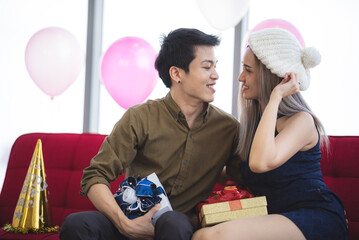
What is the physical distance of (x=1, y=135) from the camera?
10.4 feet

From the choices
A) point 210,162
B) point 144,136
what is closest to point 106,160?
point 144,136

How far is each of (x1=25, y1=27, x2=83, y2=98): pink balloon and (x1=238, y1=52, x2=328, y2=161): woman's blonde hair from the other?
1.68m

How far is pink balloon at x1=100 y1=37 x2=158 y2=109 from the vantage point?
291 centimetres

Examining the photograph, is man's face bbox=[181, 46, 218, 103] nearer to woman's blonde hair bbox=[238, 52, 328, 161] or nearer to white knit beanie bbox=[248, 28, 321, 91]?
woman's blonde hair bbox=[238, 52, 328, 161]

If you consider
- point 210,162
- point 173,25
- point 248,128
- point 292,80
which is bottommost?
point 210,162

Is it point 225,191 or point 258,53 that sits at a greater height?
point 258,53

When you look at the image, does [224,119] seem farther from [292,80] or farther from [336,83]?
[336,83]

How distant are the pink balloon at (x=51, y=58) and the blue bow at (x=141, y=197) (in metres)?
1.73

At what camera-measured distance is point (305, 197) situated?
1.54 m

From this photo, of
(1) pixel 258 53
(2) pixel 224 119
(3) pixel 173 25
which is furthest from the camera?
(3) pixel 173 25

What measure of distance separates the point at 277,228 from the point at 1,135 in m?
2.43

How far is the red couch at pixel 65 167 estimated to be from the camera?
2043mm

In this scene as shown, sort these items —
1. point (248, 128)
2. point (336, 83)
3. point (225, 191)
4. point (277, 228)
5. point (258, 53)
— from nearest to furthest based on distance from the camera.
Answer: point (277, 228) → point (225, 191) → point (258, 53) → point (248, 128) → point (336, 83)

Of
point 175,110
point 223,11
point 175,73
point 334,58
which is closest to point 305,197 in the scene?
point 175,110
